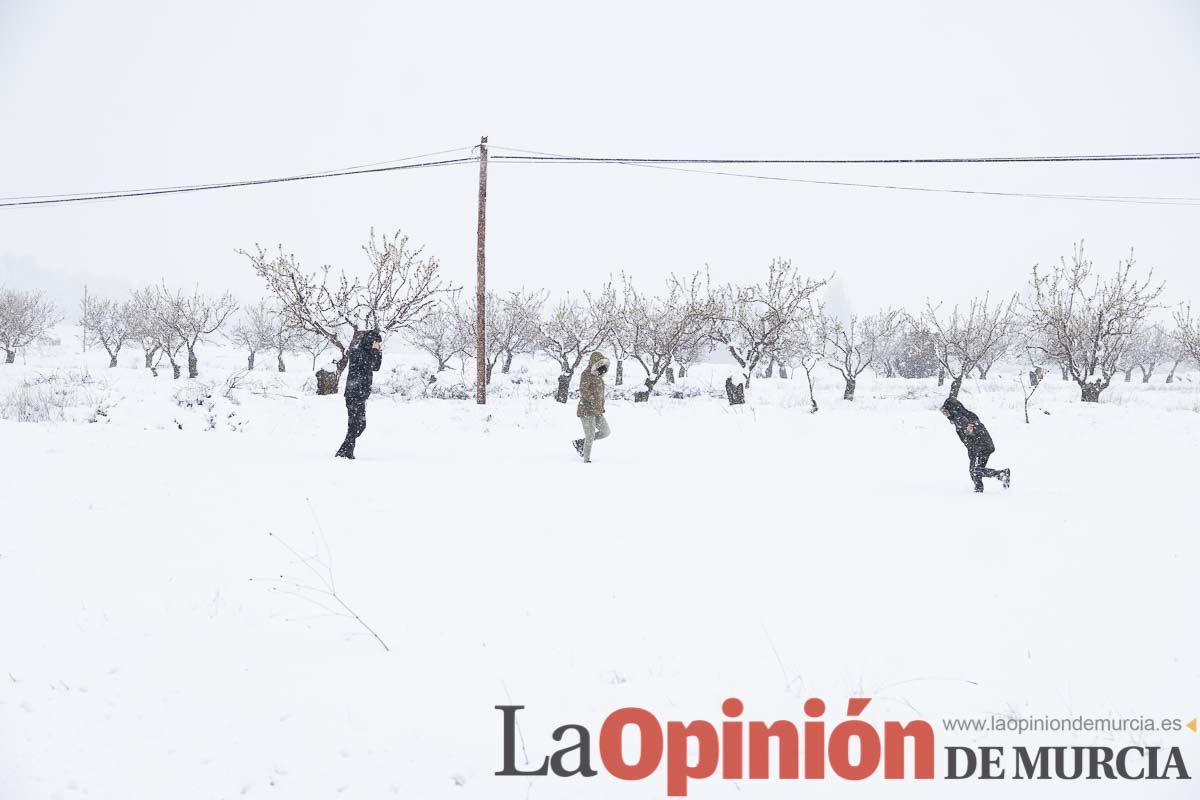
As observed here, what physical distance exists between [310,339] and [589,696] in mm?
42029

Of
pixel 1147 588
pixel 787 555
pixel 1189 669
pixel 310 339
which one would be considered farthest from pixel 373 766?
pixel 310 339

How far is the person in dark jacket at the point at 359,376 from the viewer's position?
912 centimetres

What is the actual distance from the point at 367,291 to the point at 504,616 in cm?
1838

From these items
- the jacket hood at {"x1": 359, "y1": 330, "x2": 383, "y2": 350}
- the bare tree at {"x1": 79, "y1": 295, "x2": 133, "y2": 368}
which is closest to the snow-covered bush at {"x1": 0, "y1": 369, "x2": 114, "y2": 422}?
the jacket hood at {"x1": 359, "y1": 330, "x2": 383, "y2": 350}

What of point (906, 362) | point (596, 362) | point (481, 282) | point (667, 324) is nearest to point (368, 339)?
point (596, 362)

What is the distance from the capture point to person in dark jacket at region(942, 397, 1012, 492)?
8344 millimetres

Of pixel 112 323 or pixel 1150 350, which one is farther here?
pixel 1150 350

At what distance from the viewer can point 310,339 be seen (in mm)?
40188

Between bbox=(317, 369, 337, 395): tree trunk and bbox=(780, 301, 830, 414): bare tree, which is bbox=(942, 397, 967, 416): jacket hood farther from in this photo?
bbox=(317, 369, 337, 395): tree trunk

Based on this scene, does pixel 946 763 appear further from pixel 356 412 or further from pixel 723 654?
pixel 356 412

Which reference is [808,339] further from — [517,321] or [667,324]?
[517,321]

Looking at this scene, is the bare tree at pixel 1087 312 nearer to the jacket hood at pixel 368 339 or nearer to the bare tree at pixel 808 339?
the bare tree at pixel 808 339

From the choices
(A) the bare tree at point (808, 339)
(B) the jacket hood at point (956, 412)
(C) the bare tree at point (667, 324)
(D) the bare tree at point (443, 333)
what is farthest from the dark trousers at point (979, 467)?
(D) the bare tree at point (443, 333)

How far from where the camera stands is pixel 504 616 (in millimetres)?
4281
